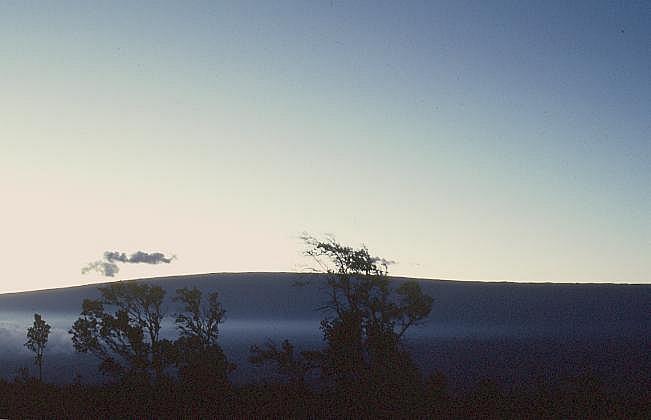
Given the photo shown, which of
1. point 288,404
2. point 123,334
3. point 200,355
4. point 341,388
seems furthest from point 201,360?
point 341,388

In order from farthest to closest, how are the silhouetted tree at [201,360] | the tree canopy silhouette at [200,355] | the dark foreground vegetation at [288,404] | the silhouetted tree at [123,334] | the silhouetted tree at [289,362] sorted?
the silhouetted tree at [123,334]
the tree canopy silhouette at [200,355]
the silhouetted tree at [201,360]
the silhouetted tree at [289,362]
the dark foreground vegetation at [288,404]

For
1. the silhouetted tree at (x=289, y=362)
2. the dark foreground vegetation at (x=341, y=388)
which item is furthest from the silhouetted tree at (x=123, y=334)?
the silhouetted tree at (x=289, y=362)

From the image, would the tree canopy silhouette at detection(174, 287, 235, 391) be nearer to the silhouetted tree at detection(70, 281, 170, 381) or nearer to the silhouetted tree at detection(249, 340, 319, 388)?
the silhouetted tree at detection(70, 281, 170, 381)

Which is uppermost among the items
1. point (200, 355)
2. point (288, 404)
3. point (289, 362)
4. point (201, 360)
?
point (289, 362)

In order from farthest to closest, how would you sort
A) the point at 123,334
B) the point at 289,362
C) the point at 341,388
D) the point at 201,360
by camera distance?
the point at 123,334
the point at 201,360
the point at 289,362
the point at 341,388

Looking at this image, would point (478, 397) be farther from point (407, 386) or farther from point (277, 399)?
point (277, 399)

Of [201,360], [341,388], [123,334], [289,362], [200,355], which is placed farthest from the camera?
[123,334]

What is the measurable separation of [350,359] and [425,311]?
648 cm

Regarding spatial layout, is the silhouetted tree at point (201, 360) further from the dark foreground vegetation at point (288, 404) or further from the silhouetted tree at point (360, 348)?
the silhouetted tree at point (360, 348)

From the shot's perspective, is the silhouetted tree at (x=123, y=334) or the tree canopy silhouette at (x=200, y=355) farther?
the silhouetted tree at (x=123, y=334)

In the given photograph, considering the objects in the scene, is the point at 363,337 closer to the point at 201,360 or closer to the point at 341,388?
the point at 341,388

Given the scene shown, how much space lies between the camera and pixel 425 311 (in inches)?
1222

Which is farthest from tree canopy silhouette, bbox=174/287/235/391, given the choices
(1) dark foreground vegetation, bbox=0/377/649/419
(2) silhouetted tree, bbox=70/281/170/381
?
(2) silhouetted tree, bbox=70/281/170/381

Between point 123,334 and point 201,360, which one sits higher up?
point 123,334
